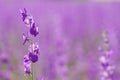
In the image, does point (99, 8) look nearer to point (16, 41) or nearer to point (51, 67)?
point (16, 41)

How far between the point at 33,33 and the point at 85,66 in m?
3.34

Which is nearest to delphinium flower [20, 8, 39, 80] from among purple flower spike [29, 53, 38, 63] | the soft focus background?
purple flower spike [29, 53, 38, 63]

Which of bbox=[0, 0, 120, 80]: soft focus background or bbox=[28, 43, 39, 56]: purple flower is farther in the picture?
bbox=[0, 0, 120, 80]: soft focus background

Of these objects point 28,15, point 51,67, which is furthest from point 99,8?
point 28,15

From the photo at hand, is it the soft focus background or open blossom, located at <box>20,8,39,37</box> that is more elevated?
the soft focus background

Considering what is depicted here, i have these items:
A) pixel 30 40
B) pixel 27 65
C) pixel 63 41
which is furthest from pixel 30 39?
pixel 63 41

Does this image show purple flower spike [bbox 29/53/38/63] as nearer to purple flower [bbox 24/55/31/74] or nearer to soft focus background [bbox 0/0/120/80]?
purple flower [bbox 24/55/31/74]

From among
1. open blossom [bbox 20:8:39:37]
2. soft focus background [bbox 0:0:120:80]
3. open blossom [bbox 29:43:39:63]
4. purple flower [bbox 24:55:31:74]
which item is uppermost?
soft focus background [bbox 0:0:120:80]

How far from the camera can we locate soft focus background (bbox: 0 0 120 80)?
14.8 feet

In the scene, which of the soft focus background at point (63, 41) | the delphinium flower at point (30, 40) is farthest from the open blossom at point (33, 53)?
the soft focus background at point (63, 41)

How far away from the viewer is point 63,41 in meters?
5.43

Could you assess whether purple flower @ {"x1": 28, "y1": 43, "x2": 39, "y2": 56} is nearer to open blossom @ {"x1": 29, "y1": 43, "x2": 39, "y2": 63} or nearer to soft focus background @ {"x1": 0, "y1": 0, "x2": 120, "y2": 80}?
open blossom @ {"x1": 29, "y1": 43, "x2": 39, "y2": 63}

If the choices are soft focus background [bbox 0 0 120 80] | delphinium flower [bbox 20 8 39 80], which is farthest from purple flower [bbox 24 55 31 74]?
soft focus background [bbox 0 0 120 80]

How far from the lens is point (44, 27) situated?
32.6 feet
